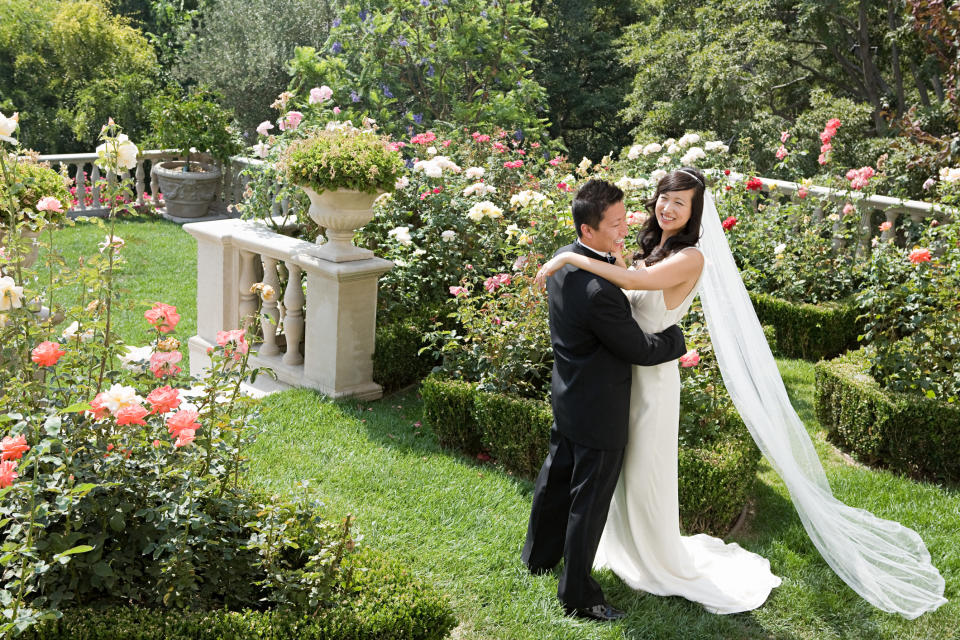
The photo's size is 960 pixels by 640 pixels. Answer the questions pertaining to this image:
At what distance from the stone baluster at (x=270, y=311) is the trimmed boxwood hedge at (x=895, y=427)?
3.82m

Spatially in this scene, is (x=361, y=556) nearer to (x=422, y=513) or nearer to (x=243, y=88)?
(x=422, y=513)

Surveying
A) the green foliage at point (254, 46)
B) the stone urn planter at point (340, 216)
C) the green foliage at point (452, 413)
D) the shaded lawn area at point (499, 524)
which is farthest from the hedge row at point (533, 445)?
the green foliage at point (254, 46)

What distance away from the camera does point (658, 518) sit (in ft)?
13.3

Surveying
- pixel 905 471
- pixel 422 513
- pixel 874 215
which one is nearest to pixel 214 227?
pixel 422 513

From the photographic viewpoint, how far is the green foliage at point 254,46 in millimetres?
17016

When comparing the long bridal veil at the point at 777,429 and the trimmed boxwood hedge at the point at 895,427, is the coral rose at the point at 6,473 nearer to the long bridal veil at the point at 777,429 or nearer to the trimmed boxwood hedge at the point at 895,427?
the long bridal veil at the point at 777,429

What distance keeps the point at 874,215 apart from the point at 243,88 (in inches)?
447

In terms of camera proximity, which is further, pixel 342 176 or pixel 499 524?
pixel 342 176

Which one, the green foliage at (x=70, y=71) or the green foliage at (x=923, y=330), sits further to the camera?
the green foliage at (x=70, y=71)

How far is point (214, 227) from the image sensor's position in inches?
264

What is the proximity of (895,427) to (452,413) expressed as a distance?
8.57ft

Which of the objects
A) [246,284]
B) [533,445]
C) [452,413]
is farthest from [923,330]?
[246,284]

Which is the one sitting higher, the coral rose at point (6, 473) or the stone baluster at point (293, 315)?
the coral rose at point (6, 473)

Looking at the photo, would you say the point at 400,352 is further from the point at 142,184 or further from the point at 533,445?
the point at 142,184
